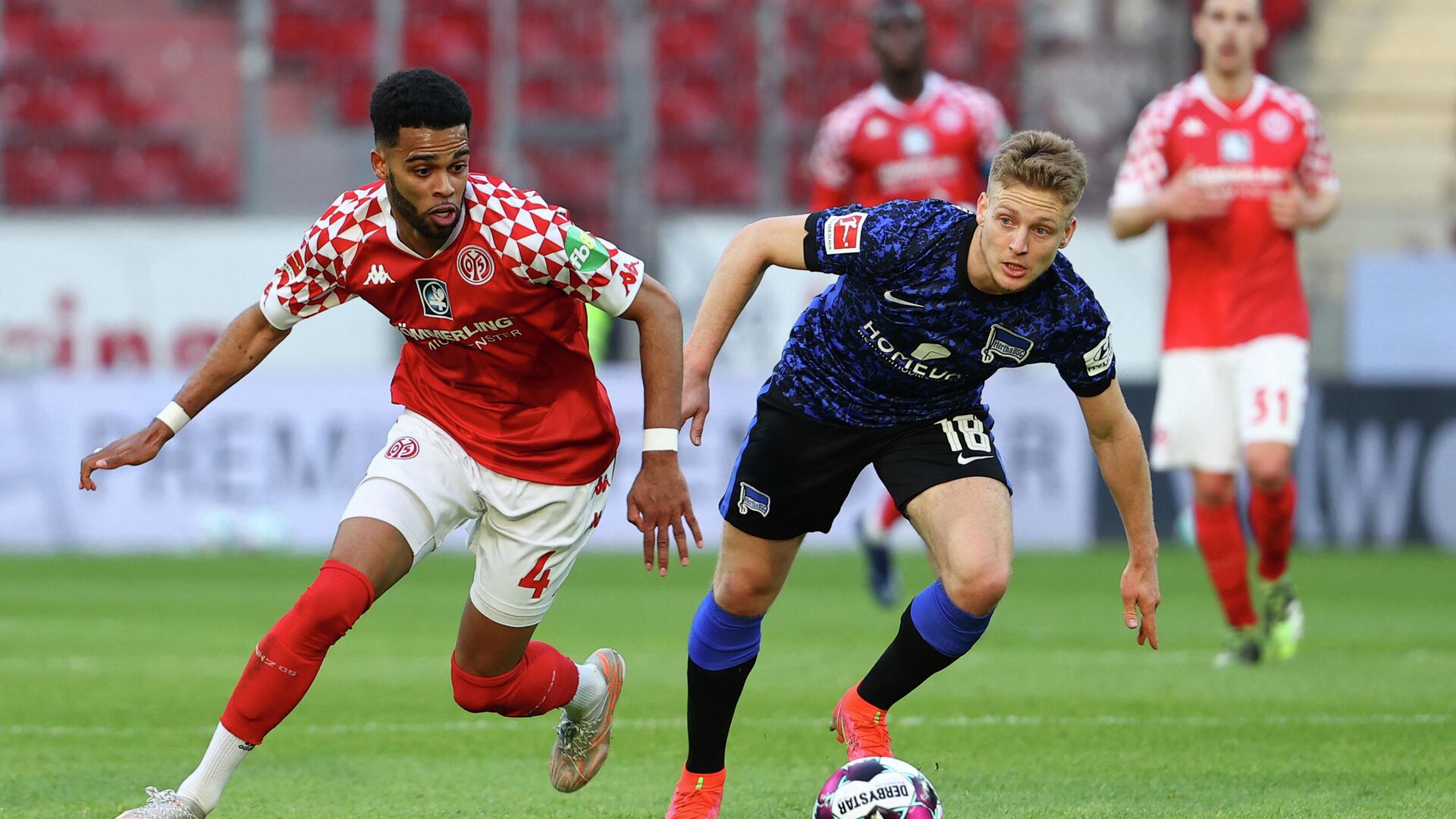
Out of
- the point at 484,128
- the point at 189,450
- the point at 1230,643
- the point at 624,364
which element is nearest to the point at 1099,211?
the point at 624,364

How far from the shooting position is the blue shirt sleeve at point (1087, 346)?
183 inches

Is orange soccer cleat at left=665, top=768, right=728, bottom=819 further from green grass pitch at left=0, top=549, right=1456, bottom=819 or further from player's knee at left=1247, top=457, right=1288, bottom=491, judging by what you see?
player's knee at left=1247, top=457, right=1288, bottom=491

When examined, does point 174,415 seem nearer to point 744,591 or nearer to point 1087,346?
point 744,591

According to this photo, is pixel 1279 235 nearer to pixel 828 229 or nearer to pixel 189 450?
pixel 828 229

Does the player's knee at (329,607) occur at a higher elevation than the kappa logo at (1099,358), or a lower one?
lower

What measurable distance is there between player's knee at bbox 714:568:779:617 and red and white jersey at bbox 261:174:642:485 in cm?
50

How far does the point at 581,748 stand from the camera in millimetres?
5355

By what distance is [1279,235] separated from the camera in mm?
8156

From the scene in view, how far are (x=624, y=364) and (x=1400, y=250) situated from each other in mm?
6762

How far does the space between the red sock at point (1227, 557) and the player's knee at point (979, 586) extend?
3.33 m

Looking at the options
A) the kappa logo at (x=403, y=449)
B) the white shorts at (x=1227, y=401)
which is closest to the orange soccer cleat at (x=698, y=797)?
the kappa logo at (x=403, y=449)

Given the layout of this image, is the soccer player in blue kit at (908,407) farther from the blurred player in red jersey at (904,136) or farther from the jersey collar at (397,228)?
the blurred player in red jersey at (904,136)

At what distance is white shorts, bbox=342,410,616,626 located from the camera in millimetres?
4898

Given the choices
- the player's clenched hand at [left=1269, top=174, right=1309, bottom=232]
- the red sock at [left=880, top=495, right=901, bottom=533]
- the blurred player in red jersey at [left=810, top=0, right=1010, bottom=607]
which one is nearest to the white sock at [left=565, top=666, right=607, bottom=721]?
the player's clenched hand at [left=1269, top=174, right=1309, bottom=232]
